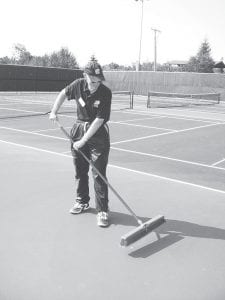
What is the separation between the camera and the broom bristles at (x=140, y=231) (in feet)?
13.9

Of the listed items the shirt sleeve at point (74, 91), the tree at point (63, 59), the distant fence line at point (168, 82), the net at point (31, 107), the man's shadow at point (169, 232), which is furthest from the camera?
the tree at point (63, 59)

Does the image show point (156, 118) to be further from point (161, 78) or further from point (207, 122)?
point (161, 78)

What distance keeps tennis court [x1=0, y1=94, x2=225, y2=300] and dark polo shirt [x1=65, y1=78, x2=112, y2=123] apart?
53.2 inches

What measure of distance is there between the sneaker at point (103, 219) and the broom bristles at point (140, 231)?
0.57m

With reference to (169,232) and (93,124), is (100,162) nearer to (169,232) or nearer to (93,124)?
(93,124)

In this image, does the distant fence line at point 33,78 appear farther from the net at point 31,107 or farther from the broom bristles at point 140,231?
the broom bristles at point 140,231

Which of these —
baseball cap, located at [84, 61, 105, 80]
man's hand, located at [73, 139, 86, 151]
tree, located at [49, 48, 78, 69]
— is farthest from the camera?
tree, located at [49, 48, 78, 69]

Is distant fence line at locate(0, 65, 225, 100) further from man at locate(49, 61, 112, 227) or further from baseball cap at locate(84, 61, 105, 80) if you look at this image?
baseball cap at locate(84, 61, 105, 80)

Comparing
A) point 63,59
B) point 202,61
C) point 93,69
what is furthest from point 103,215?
point 202,61

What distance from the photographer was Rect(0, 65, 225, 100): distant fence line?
36.3 meters

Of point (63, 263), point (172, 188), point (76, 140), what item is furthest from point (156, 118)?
point (63, 263)

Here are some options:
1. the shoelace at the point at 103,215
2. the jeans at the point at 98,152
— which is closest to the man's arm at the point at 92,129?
the jeans at the point at 98,152

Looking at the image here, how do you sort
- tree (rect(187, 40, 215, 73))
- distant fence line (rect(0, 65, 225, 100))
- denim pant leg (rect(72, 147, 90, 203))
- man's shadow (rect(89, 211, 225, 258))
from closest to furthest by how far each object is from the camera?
man's shadow (rect(89, 211, 225, 258)), denim pant leg (rect(72, 147, 90, 203)), distant fence line (rect(0, 65, 225, 100)), tree (rect(187, 40, 215, 73))

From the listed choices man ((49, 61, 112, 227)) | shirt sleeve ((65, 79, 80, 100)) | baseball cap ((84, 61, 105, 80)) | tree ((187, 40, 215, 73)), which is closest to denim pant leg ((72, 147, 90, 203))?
man ((49, 61, 112, 227))
